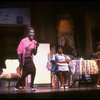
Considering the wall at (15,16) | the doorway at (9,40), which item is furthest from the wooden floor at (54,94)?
the wall at (15,16)

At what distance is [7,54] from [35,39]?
790 mm

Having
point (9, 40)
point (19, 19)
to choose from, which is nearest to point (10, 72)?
point (9, 40)

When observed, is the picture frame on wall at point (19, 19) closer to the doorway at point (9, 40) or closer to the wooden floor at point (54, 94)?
the doorway at point (9, 40)

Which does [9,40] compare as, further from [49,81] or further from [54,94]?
[54,94]

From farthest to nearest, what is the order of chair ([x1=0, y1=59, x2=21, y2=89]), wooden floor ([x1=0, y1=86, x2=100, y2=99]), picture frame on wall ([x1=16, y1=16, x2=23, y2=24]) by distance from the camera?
picture frame on wall ([x1=16, y1=16, x2=23, y2=24]), chair ([x1=0, y1=59, x2=21, y2=89]), wooden floor ([x1=0, y1=86, x2=100, y2=99])

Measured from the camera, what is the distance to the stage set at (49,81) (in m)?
7.62

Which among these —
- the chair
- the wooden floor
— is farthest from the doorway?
the wooden floor

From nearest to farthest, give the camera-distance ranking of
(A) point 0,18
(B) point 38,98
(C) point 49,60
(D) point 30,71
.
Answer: (B) point 38,98, (D) point 30,71, (C) point 49,60, (A) point 0,18

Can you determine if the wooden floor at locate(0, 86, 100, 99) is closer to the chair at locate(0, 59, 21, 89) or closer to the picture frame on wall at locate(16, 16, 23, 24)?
the chair at locate(0, 59, 21, 89)

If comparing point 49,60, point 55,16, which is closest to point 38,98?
Result: point 49,60

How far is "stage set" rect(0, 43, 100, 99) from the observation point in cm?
762

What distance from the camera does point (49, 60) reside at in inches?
343

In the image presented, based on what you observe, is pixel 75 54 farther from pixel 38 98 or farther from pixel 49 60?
pixel 38 98

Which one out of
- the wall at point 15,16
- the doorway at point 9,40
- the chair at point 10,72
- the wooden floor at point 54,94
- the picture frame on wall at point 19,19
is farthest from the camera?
the picture frame on wall at point 19,19
